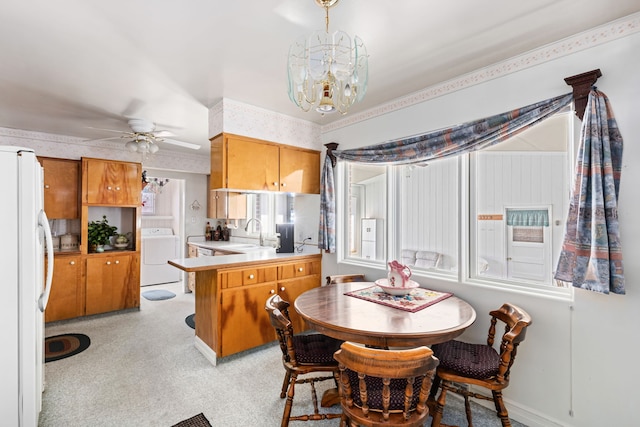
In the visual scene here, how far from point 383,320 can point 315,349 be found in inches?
22.7

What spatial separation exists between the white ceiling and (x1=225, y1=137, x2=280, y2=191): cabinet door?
18.0 inches

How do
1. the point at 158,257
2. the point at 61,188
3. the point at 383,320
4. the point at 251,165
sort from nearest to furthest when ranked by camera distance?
the point at 383,320 < the point at 251,165 < the point at 61,188 < the point at 158,257

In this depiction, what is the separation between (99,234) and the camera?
4.41 m

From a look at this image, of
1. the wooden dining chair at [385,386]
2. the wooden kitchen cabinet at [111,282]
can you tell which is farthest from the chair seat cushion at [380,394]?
the wooden kitchen cabinet at [111,282]

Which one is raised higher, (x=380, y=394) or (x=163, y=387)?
(x=380, y=394)

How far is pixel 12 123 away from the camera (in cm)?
366

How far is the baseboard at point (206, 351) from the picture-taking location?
9.32 feet

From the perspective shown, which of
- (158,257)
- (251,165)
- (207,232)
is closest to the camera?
(251,165)

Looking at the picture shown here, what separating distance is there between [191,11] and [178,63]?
67 centimetres

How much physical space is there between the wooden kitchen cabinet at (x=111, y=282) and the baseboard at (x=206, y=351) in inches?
75.4

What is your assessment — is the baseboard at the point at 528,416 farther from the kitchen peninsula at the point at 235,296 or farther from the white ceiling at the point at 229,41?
the white ceiling at the point at 229,41

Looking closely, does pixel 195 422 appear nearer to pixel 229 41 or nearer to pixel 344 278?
pixel 344 278

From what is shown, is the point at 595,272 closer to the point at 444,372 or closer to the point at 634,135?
the point at 634,135

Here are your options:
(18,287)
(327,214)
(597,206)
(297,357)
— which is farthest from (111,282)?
(597,206)
